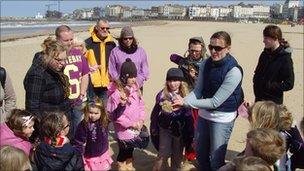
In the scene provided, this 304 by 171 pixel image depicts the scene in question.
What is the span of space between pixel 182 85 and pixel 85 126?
4.10ft

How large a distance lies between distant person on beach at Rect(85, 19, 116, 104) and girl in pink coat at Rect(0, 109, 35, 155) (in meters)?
2.66

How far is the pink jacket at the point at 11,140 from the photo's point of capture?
12.9 feet

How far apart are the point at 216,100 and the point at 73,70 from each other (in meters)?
2.28

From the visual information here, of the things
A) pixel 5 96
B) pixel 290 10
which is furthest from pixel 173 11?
pixel 5 96

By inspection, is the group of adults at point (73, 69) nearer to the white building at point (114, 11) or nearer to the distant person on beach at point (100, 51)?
the distant person on beach at point (100, 51)

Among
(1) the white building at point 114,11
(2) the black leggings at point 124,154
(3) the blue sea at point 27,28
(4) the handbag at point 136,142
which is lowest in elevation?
(3) the blue sea at point 27,28

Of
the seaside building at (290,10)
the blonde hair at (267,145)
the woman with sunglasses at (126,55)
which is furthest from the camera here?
the seaside building at (290,10)

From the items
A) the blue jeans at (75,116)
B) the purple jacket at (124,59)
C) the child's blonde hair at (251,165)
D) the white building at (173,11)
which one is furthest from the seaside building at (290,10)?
the child's blonde hair at (251,165)

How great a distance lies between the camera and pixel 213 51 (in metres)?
4.15

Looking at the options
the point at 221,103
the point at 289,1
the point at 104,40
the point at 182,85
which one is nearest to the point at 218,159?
the point at 221,103

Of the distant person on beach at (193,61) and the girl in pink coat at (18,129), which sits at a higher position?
the distant person on beach at (193,61)

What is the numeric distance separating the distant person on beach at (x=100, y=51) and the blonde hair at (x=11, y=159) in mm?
3594

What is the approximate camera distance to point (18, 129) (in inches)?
159

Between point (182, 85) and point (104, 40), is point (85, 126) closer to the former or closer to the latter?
point (182, 85)
